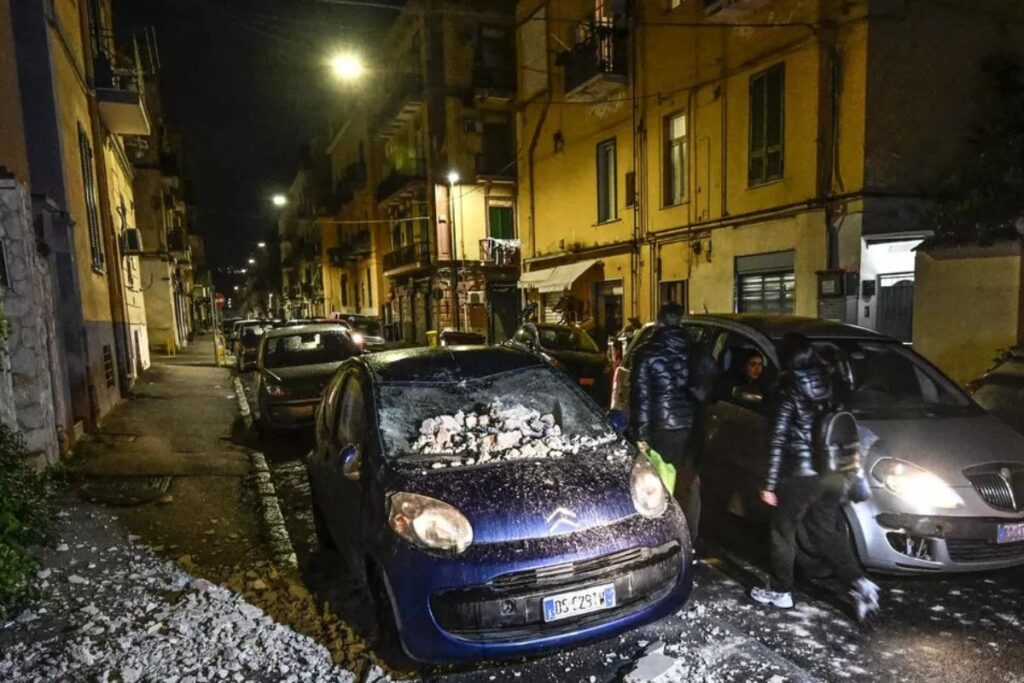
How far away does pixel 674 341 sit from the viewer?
509cm

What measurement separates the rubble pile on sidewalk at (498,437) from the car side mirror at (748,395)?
1.17m

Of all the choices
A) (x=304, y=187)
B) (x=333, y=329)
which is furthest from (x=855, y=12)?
(x=304, y=187)

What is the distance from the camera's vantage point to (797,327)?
5.30m

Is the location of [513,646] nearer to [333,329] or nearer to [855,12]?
[333,329]

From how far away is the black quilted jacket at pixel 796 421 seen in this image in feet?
12.9

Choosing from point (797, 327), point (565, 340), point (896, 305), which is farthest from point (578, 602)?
point (896, 305)

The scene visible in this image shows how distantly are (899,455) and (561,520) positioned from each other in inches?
93.6

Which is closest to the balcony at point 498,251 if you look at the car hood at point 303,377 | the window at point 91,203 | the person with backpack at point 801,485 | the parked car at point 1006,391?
the window at point 91,203

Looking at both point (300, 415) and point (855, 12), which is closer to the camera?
point (300, 415)

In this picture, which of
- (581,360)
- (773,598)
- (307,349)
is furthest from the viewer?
(581,360)

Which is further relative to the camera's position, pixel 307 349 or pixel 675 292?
pixel 675 292

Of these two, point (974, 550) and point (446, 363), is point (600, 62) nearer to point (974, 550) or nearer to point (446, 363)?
point (446, 363)

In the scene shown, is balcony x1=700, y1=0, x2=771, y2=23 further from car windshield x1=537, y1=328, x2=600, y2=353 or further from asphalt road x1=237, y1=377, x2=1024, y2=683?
asphalt road x1=237, y1=377, x2=1024, y2=683

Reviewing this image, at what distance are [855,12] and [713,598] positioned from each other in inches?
439
